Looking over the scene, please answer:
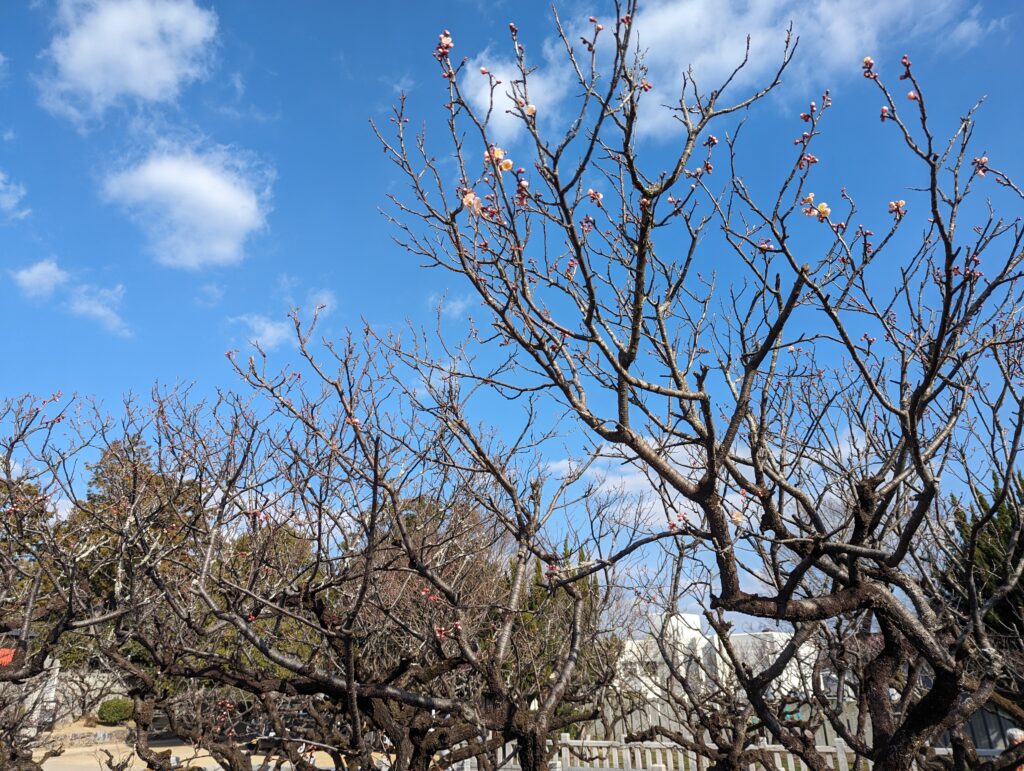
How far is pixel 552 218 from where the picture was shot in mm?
2857

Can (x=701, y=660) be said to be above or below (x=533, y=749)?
above

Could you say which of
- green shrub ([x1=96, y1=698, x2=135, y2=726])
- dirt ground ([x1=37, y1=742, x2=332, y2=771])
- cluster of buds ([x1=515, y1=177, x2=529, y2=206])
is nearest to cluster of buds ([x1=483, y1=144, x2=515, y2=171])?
cluster of buds ([x1=515, y1=177, x2=529, y2=206])

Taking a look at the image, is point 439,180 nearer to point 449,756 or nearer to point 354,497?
point 354,497

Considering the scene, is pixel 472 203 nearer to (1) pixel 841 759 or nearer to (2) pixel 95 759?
(1) pixel 841 759

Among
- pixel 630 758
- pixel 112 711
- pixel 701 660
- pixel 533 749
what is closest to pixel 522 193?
pixel 533 749

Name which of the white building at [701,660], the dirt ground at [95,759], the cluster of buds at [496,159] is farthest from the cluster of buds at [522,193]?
the dirt ground at [95,759]

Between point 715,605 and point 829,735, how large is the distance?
27.8 ft

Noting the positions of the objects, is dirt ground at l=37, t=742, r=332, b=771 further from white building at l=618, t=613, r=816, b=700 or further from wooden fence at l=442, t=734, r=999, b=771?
white building at l=618, t=613, r=816, b=700

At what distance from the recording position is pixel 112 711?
17.6 metres

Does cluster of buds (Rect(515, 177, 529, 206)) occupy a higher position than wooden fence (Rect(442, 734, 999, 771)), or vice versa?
cluster of buds (Rect(515, 177, 529, 206))

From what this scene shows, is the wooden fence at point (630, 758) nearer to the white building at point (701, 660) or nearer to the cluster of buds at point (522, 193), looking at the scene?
the white building at point (701, 660)

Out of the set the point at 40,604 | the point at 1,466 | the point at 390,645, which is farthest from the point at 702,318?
the point at 390,645

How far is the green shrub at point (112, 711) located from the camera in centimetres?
1752

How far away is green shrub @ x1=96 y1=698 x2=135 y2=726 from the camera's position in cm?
1752
